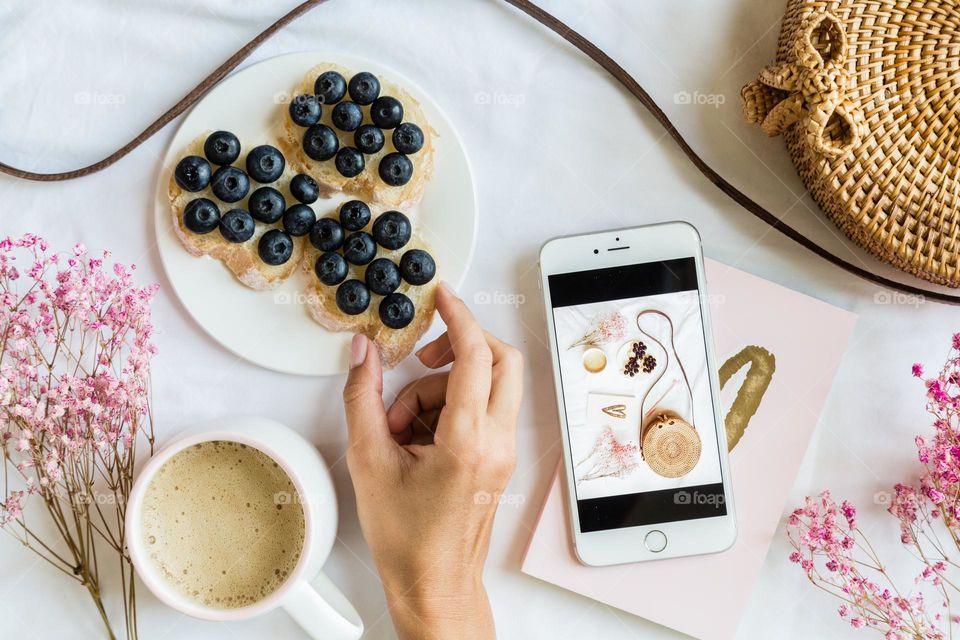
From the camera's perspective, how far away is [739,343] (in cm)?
84

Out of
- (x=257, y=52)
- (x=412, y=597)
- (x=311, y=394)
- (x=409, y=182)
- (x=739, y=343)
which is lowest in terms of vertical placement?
(x=412, y=597)

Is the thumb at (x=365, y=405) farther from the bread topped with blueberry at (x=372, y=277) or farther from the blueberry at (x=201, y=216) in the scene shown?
the blueberry at (x=201, y=216)

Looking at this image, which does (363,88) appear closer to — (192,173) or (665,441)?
(192,173)

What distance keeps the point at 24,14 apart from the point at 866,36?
864 millimetres

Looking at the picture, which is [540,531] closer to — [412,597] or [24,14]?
[412,597]

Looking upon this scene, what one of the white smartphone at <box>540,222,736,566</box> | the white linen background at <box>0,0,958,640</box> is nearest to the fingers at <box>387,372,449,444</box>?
the white linen background at <box>0,0,958,640</box>

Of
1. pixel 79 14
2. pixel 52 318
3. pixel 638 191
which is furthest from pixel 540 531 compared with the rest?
pixel 79 14

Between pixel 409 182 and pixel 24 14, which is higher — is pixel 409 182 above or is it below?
below

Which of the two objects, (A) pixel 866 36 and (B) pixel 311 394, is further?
(B) pixel 311 394

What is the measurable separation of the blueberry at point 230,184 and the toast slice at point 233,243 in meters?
0.02

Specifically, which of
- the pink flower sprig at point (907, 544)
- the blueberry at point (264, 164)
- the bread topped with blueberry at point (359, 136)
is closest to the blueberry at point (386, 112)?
the bread topped with blueberry at point (359, 136)

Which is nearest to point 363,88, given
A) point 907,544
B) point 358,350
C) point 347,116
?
point 347,116

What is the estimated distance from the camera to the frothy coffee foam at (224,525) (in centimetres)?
69

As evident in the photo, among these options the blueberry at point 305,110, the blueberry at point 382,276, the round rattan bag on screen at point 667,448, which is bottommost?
the round rattan bag on screen at point 667,448
